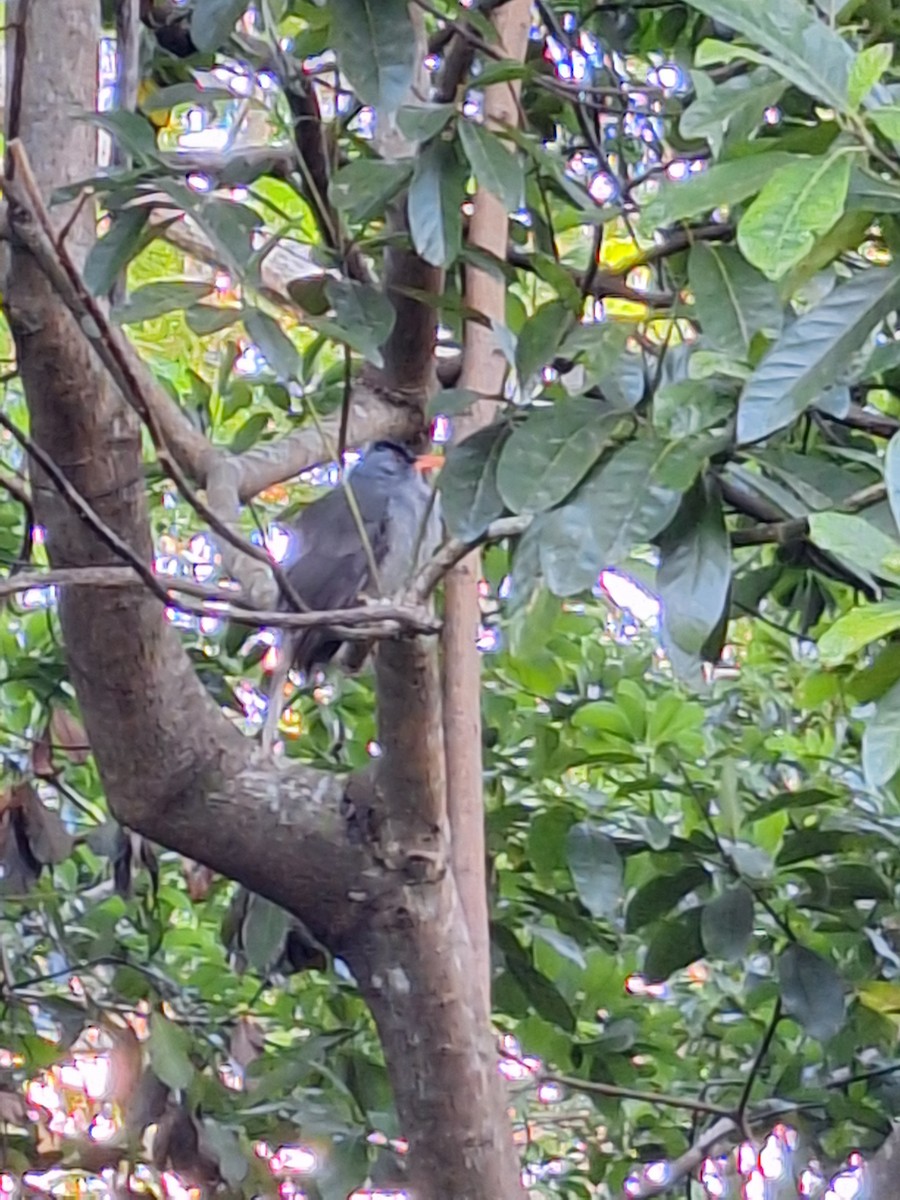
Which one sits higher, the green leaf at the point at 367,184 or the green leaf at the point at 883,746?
the green leaf at the point at 367,184

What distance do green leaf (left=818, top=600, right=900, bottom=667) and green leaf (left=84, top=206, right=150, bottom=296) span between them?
1.88 ft

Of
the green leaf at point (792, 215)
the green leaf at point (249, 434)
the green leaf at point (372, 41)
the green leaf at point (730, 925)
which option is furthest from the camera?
the green leaf at point (249, 434)

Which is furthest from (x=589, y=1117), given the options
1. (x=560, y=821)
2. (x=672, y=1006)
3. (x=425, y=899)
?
(x=425, y=899)

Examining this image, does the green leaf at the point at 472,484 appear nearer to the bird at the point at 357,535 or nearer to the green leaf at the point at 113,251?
the green leaf at the point at 113,251

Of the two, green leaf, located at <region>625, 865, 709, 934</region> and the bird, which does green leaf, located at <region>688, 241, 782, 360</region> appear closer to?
green leaf, located at <region>625, 865, 709, 934</region>

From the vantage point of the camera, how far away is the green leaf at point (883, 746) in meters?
0.63

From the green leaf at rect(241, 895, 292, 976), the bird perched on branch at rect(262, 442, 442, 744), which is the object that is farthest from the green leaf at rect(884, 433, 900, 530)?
the bird perched on branch at rect(262, 442, 442, 744)

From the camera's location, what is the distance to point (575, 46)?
1771 millimetres

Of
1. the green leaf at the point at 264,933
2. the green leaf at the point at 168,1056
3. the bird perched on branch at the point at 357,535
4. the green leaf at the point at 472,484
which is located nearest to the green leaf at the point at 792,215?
the green leaf at the point at 472,484

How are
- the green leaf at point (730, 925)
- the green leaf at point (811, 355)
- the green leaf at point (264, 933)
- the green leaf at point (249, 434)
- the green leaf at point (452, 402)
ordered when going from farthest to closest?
the green leaf at point (249, 434), the green leaf at point (264, 933), the green leaf at point (730, 925), the green leaf at point (452, 402), the green leaf at point (811, 355)

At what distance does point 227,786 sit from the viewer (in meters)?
1.23

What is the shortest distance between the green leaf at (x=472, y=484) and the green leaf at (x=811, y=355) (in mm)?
276

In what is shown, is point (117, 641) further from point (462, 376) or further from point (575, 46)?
point (575, 46)

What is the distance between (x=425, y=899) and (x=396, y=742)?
13 cm
